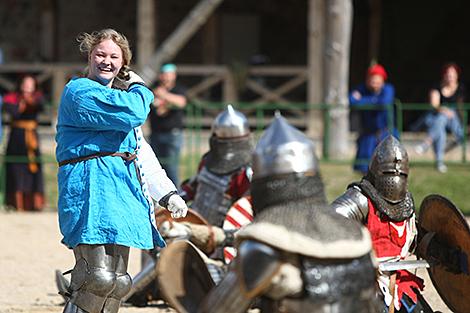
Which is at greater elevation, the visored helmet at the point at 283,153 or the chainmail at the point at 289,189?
the visored helmet at the point at 283,153

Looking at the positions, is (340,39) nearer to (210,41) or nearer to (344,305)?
(210,41)

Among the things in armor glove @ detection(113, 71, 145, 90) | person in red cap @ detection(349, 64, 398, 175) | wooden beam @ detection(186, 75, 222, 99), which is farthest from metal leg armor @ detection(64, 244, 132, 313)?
wooden beam @ detection(186, 75, 222, 99)

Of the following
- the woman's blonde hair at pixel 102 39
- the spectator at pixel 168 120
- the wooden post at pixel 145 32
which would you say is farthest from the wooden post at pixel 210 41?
the woman's blonde hair at pixel 102 39

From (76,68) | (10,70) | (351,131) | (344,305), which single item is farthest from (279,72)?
(344,305)

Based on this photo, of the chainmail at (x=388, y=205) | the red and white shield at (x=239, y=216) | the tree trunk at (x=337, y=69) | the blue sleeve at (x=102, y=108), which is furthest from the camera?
the tree trunk at (x=337, y=69)

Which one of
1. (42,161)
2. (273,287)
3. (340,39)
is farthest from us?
(340,39)

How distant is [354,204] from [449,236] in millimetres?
461

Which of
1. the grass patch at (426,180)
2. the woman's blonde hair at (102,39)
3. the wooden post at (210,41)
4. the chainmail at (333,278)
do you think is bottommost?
the grass patch at (426,180)

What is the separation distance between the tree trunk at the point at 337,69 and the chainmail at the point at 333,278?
9.99 m

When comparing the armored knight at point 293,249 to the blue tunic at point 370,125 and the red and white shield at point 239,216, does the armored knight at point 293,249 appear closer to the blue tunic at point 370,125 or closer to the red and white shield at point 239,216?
the red and white shield at point 239,216

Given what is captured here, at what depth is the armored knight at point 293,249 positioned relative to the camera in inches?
145

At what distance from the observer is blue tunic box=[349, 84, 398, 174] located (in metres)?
12.2

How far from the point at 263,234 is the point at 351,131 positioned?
11.4 m

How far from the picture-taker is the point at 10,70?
16453 mm
